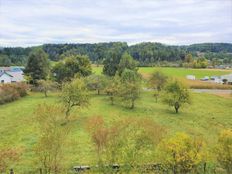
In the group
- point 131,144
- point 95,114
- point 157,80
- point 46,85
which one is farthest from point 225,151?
point 157,80

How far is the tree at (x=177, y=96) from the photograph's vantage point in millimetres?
44688

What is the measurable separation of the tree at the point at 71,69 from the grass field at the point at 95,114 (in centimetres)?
714

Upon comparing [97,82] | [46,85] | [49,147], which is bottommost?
[49,147]

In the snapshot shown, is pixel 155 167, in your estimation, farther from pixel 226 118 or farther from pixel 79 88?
pixel 226 118

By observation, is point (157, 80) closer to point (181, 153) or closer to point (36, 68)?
point (36, 68)

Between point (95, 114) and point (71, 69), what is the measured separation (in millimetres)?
25002

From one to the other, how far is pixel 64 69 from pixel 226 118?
108 feet

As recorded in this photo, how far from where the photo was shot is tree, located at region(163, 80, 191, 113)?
147 ft

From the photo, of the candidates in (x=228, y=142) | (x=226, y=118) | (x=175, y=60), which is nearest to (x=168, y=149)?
(x=228, y=142)

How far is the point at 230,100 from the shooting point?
5997 centimetres

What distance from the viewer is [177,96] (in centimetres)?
4462

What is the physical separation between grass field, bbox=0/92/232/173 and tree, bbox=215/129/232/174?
8674 millimetres

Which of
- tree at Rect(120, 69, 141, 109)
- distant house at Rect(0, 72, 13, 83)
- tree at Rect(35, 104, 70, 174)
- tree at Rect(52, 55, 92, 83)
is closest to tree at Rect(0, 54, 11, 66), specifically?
distant house at Rect(0, 72, 13, 83)

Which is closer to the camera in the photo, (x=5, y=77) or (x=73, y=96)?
(x=73, y=96)
